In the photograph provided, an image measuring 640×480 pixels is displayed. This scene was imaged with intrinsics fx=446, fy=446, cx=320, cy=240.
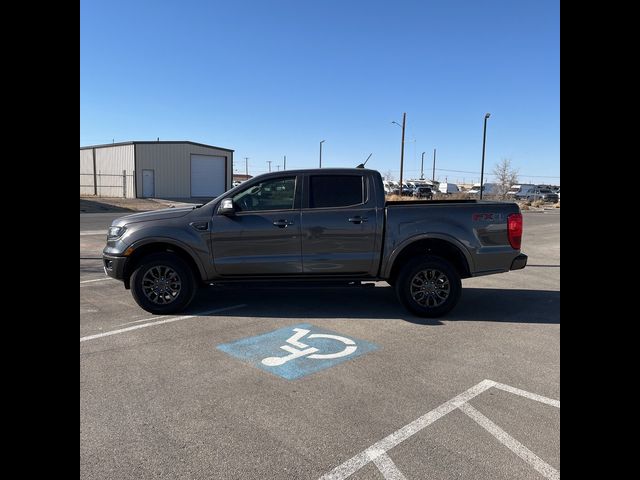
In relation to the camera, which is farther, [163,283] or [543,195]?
[543,195]

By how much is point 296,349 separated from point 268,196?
2.21 m

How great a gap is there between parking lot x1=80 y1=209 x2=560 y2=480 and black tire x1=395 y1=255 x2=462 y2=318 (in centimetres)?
19

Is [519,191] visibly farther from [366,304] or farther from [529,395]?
[529,395]

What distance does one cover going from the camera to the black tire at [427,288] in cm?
577

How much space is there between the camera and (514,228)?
229 inches

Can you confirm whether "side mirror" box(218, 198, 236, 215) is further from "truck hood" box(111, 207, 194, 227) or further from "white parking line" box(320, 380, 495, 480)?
"white parking line" box(320, 380, 495, 480)

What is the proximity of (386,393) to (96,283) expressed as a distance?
622cm

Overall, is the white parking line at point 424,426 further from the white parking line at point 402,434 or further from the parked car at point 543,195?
the parked car at point 543,195

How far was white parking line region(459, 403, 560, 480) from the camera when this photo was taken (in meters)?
2.63

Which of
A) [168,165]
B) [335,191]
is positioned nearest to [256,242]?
[335,191]

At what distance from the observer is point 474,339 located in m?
5.07
